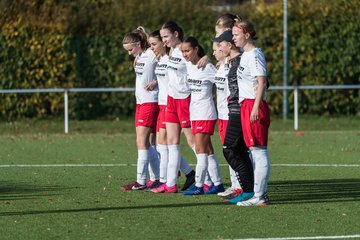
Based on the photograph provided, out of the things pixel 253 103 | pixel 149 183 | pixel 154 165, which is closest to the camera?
pixel 253 103

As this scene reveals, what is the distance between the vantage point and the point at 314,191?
42.3 feet

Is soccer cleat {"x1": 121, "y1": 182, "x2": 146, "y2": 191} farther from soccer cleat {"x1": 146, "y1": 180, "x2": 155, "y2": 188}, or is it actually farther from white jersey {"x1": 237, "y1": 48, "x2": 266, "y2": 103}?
white jersey {"x1": 237, "y1": 48, "x2": 266, "y2": 103}

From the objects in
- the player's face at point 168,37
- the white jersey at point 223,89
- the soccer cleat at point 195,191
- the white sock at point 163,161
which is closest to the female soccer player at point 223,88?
the white jersey at point 223,89

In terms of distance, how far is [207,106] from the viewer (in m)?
12.5

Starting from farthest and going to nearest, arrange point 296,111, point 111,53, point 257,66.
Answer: point 111,53 < point 296,111 < point 257,66

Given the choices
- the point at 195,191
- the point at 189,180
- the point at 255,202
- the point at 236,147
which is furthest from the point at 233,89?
the point at 189,180

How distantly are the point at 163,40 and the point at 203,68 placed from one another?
71 centimetres

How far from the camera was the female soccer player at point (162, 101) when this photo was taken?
13.2 metres

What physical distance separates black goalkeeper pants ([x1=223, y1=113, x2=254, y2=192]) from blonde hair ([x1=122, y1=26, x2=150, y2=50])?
2.20 metres

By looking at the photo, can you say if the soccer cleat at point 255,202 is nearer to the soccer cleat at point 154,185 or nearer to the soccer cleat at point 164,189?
the soccer cleat at point 164,189

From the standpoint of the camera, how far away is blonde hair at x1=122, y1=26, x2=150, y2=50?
1347 centimetres

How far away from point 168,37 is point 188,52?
0.50 meters

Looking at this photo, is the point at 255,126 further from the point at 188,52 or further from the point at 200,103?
the point at 188,52

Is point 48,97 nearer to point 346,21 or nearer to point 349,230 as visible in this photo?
point 346,21
